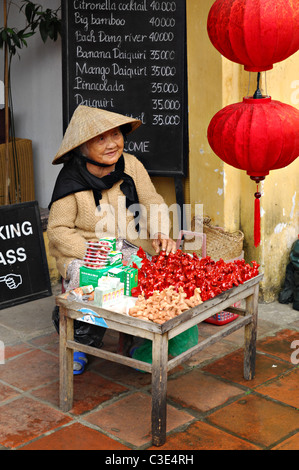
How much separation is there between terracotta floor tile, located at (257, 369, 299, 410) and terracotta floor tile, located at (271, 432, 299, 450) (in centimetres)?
37

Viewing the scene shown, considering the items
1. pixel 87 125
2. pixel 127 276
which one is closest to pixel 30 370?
pixel 127 276

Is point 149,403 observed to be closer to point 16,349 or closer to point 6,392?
point 6,392

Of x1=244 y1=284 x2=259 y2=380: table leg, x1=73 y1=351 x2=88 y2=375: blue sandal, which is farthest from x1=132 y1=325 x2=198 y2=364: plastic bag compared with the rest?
x1=73 y1=351 x2=88 y2=375: blue sandal

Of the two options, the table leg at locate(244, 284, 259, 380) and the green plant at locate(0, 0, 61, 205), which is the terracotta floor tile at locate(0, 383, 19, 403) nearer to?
the table leg at locate(244, 284, 259, 380)

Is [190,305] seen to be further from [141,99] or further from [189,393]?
[141,99]

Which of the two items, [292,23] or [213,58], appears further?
[213,58]

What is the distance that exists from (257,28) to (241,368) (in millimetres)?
2220

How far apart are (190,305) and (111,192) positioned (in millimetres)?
1345

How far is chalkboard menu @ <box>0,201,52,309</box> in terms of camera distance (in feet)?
18.3

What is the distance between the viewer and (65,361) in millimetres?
3807

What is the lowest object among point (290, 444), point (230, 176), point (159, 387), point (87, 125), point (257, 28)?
point (290, 444)

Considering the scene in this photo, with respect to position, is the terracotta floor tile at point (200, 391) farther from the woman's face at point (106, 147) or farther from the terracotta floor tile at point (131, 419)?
the woman's face at point (106, 147)
